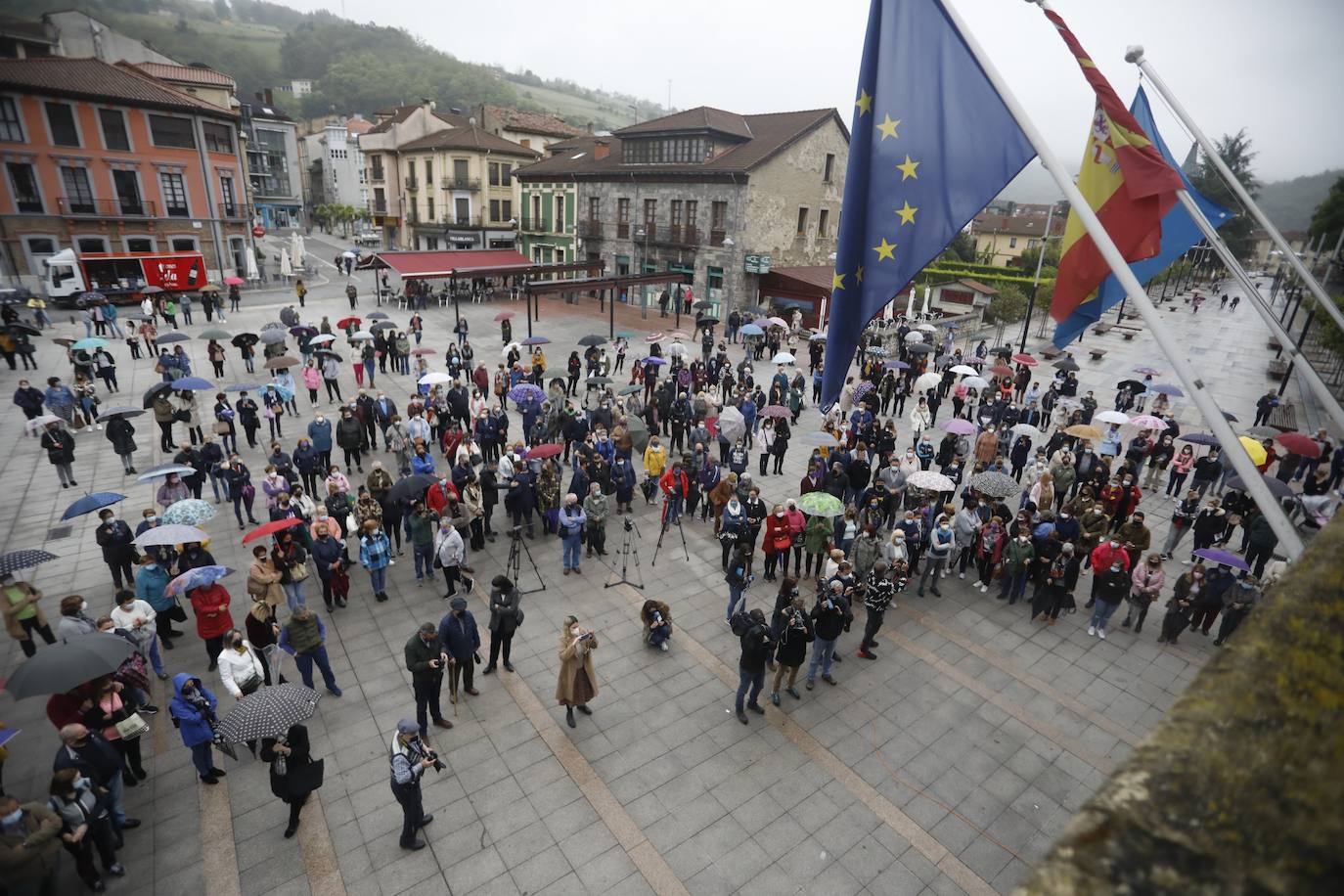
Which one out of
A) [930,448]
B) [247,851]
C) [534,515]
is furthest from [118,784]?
[930,448]

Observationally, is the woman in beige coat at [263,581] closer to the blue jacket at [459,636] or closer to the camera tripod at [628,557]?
the blue jacket at [459,636]

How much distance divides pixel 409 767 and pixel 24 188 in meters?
47.9

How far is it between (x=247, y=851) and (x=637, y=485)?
11036mm

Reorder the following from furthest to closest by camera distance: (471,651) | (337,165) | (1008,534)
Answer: (337,165)
(1008,534)
(471,651)

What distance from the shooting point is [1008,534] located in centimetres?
1312

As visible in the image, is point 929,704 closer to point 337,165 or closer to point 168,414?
point 168,414

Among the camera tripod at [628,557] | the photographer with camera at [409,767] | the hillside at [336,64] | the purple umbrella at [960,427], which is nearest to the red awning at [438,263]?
the camera tripod at [628,557]

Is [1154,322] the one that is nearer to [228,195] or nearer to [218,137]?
[228,195]

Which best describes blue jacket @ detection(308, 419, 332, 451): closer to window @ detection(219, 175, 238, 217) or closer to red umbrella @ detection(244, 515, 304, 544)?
red umbrella @ detection(244, 515, 304, 544)

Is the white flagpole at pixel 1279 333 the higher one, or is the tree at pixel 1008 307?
the white flagpole at pixel 1279 333

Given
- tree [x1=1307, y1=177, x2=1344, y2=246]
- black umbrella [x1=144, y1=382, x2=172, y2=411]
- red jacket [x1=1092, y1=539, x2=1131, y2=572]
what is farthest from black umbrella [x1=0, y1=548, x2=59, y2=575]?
tree [x1=1307, y1=177, x2=1344, y2=246]

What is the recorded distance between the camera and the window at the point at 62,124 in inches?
1460

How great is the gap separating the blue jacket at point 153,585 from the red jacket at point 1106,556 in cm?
1508

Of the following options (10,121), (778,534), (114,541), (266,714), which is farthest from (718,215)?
(10,121)
